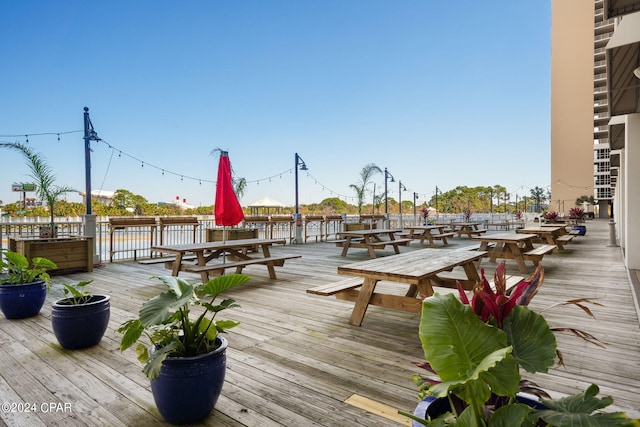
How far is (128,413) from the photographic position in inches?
71.2

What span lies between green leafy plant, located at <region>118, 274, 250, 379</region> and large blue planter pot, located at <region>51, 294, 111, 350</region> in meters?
1.24

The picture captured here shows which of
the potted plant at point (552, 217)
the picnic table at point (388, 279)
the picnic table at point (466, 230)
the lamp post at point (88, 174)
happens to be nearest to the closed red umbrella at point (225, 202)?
the picnic table at point (388, 279)

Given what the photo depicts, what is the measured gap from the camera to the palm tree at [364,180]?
14086mm

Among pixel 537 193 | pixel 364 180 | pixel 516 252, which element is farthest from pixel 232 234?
pixel 537 193

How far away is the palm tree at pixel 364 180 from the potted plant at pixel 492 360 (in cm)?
1298

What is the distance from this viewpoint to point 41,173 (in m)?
5.93

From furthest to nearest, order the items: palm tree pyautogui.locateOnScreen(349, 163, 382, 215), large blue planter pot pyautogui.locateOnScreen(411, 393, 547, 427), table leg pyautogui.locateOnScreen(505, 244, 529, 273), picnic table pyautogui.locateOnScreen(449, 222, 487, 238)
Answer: palm tree pyautogui.locateOnScreen(349, 163, 382, 215)
picnic table pyautogui.locateOnScreen(449, 222, 487, 238)
table leg pyautogui.locateOnScreen(505, 244, 529, 273)
large blue planter pot pyautogui.locateOnScreen(411, 393, 547, 427)

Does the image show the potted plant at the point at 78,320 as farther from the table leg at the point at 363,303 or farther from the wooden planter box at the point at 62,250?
the wooden planter box at the point at 62,250

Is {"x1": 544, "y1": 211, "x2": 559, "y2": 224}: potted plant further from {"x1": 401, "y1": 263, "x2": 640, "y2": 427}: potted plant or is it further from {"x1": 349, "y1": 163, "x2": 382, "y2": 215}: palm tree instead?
{"x1": 401, "y1": 263, "x2": 640, "y2": 427}: potted plant

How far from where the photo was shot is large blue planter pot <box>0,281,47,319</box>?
3.37m

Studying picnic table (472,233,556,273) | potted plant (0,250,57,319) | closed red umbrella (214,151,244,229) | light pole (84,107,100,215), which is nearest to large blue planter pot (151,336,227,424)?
potted plant (0,250,57,319)

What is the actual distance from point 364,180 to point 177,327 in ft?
41.7

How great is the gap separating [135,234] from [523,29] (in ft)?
176

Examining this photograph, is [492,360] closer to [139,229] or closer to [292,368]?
[292,368]
